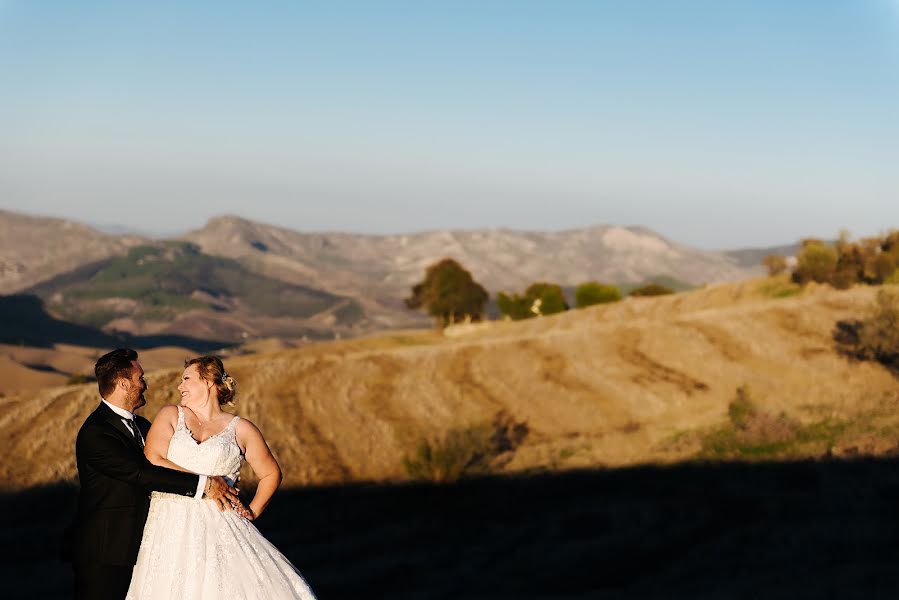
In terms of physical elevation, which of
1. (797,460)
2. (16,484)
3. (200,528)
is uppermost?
(200,528)

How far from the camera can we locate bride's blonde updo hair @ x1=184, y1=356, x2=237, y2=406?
7668 millimetres

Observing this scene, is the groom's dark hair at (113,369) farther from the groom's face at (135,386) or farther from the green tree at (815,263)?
the green tree at (815,263)

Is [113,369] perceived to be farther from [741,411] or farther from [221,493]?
[741,411]

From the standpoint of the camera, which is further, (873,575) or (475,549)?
(475,549)

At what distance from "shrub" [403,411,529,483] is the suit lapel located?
2787 cm

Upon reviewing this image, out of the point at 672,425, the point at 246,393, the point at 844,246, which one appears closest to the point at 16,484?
the point at 246,393

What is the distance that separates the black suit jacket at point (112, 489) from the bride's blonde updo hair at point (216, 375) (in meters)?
0.71

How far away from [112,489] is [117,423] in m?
0.52

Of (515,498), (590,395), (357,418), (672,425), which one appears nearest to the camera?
(515,498)

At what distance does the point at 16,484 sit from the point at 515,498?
18004mm

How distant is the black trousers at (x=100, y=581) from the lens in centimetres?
761

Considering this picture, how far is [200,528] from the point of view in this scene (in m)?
7.65

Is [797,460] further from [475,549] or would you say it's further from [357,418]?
[357,418]

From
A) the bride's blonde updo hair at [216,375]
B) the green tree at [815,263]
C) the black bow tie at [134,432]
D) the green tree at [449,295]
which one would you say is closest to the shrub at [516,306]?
the green tree at [449,295]
